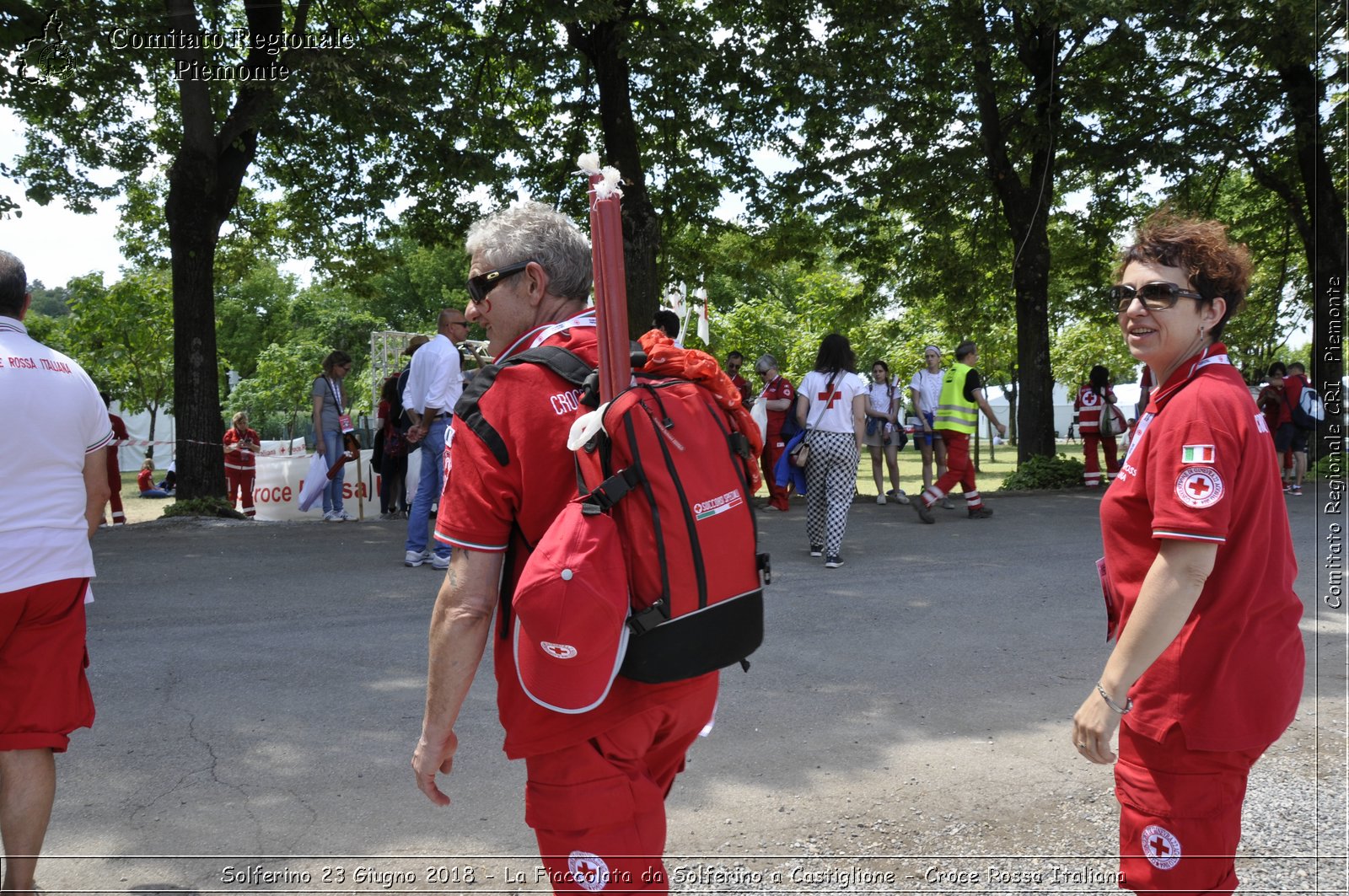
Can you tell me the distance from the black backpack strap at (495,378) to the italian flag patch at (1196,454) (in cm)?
128

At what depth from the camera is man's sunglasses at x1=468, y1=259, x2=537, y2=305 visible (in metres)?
2.48

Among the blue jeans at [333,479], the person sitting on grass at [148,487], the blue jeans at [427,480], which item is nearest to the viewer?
the blue jeans at [427,480]

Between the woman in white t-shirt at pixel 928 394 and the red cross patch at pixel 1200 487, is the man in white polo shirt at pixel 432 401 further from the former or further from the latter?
the woman in white t-shirt at pixel 928 394

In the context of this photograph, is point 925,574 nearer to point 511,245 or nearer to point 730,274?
point 511,245

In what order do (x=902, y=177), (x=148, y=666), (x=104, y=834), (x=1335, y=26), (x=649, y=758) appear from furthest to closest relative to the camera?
(x=902, y=177) → (x=1335, y=26) → (x=148, y=666) → (x=104, y=834) → (x=649, y=758)

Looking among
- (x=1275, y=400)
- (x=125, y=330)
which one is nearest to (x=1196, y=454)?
(x=1275, y=400)

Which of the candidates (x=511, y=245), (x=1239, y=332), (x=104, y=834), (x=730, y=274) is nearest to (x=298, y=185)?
(x=730, y=274)

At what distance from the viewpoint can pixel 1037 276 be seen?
18172mm

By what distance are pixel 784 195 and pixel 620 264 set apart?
52.8 feet

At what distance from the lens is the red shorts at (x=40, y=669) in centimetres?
324

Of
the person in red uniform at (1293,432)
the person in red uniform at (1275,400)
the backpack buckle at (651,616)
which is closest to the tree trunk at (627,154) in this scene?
the person in red uniform at (1275,400)

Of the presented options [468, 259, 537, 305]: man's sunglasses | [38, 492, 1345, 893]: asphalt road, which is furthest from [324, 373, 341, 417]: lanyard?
[468, 259, 537, 305]: man's sunglasses

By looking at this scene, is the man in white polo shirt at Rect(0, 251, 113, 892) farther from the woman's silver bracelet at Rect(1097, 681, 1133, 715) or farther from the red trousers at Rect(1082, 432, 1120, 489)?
the red trousers at Rect(1082, 432, 1120, 489)

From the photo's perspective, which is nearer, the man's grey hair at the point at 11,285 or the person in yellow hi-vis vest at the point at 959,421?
the man's grey hair at the point at 11,285
